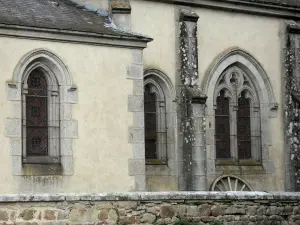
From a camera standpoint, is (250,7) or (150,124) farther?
(250,7)

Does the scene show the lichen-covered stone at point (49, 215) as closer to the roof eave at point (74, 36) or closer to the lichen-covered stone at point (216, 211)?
the lichen-covered stone at point (216, 211)

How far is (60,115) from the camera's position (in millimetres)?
20219

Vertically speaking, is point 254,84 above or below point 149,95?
above

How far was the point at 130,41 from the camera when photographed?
21.0 metres

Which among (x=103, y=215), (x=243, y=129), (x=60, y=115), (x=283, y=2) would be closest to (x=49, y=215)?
(x=103, y=215)

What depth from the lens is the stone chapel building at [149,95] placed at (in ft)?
65.3

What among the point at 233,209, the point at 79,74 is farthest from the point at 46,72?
the point at 233,209

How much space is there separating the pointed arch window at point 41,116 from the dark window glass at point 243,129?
254 inches

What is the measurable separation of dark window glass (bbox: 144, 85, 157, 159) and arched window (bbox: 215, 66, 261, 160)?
197 centimetres

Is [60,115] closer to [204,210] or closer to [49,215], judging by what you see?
[204,210]

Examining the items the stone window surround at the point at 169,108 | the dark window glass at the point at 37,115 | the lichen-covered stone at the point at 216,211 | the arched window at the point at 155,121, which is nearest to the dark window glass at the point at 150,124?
the arched window at the point at 155,121

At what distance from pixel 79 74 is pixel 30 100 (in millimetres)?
1137

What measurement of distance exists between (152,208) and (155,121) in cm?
847

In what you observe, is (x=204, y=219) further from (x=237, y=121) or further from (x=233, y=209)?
(x=237, y=121)
